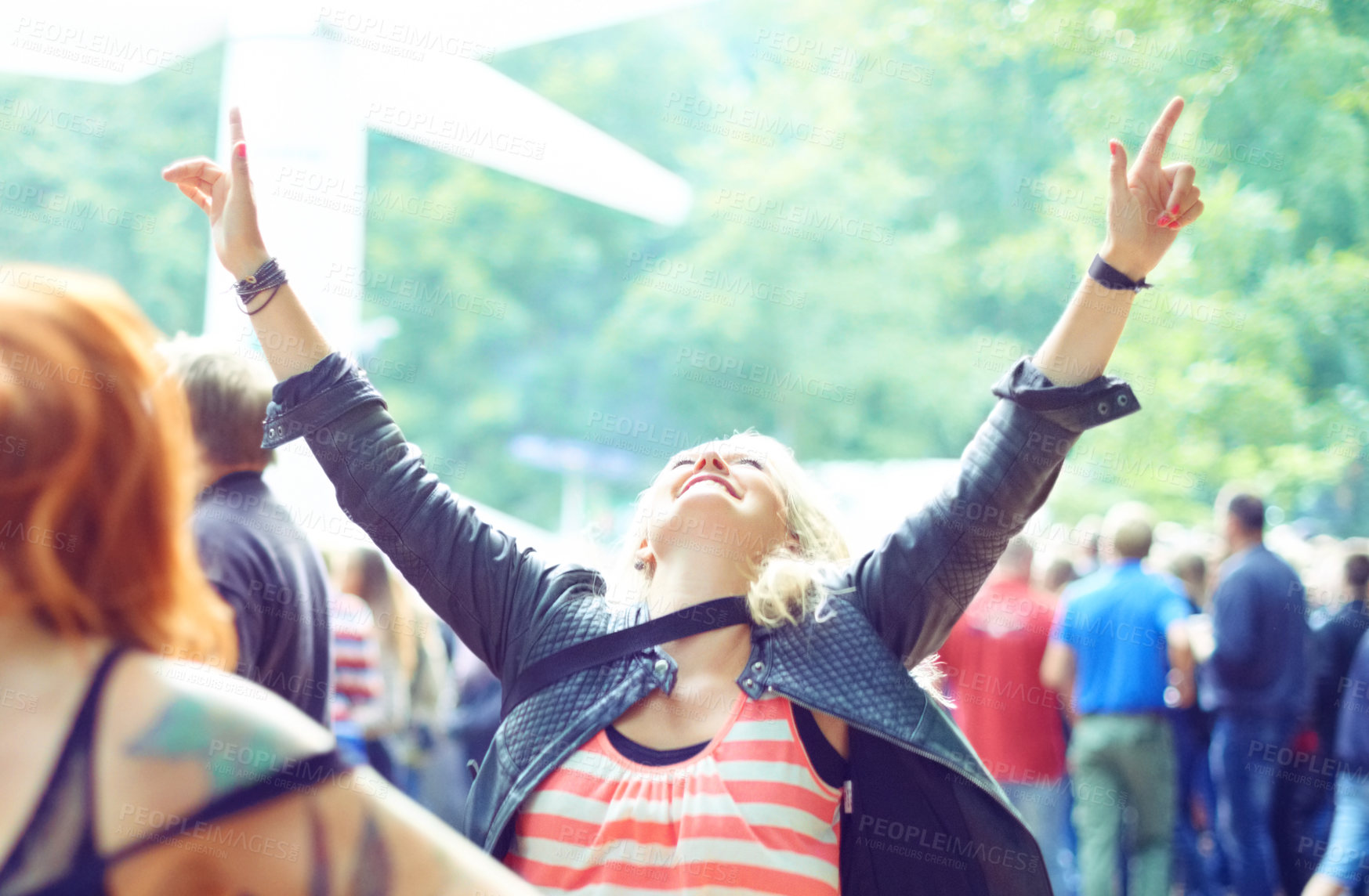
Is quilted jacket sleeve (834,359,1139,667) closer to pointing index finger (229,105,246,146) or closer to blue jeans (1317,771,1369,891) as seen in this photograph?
pointing index finger (229,105,246,146)

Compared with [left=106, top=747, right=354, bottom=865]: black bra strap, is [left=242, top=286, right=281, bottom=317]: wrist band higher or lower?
higher

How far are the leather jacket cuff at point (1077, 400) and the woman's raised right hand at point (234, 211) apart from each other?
1274 mm

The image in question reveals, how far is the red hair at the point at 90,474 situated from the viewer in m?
1.00

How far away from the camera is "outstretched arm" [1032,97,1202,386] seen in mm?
1770

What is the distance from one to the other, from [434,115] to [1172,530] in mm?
5675

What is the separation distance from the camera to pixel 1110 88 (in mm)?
5316

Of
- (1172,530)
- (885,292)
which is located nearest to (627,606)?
(1172,530)

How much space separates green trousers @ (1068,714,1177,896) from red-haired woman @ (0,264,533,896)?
4482mm

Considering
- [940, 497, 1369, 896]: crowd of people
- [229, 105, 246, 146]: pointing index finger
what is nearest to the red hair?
[229, 105, 246, 146]: pointing index finger

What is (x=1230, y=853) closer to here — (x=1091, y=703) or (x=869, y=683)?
(x=1091, y=703)

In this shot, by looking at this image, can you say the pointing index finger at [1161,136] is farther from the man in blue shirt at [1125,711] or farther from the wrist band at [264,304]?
the man in blue shirt at [1125,711]

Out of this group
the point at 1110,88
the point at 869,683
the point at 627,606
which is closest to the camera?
the point at 869,683

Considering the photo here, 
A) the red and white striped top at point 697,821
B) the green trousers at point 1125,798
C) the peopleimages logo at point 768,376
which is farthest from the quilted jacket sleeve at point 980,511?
the peopleimages logo at point 768,376

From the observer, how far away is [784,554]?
2.09 m
